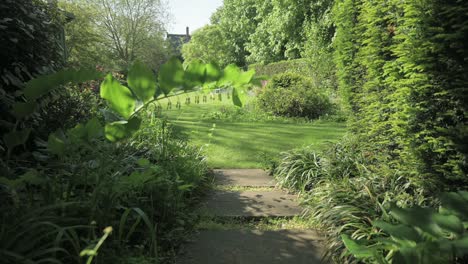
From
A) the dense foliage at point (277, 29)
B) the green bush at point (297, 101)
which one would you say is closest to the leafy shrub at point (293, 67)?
the dense foliage at point (277, 29)

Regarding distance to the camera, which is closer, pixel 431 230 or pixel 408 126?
pixel 431 230

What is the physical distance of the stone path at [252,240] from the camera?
2.37 metres

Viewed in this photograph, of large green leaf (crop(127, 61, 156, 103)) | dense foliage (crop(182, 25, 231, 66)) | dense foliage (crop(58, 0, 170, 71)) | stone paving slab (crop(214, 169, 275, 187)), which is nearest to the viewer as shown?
large green leaf (crop(127, 61, 156, 103))

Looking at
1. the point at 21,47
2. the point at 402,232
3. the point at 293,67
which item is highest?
the point at 293,67

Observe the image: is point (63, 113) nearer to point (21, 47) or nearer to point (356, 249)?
point (21, 47)

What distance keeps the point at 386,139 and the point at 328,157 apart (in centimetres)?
77

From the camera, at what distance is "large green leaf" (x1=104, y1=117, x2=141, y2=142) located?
1.61 m

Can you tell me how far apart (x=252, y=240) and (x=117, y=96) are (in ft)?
5.29

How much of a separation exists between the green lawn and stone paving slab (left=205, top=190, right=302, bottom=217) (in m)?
1.36

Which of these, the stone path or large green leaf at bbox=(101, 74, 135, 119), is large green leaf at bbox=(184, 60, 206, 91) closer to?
large green leaf at bbox=(101, 74, 135, 119)

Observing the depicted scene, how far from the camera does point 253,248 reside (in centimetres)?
251

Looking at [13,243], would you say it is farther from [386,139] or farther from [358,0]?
[358,0]

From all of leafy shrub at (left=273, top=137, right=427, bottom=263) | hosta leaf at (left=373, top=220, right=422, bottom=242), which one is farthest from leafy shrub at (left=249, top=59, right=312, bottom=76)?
hosta leaf at (left=373, top=220, right=422, bottom=242)

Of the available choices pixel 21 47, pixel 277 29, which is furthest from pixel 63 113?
pixel 277 29
